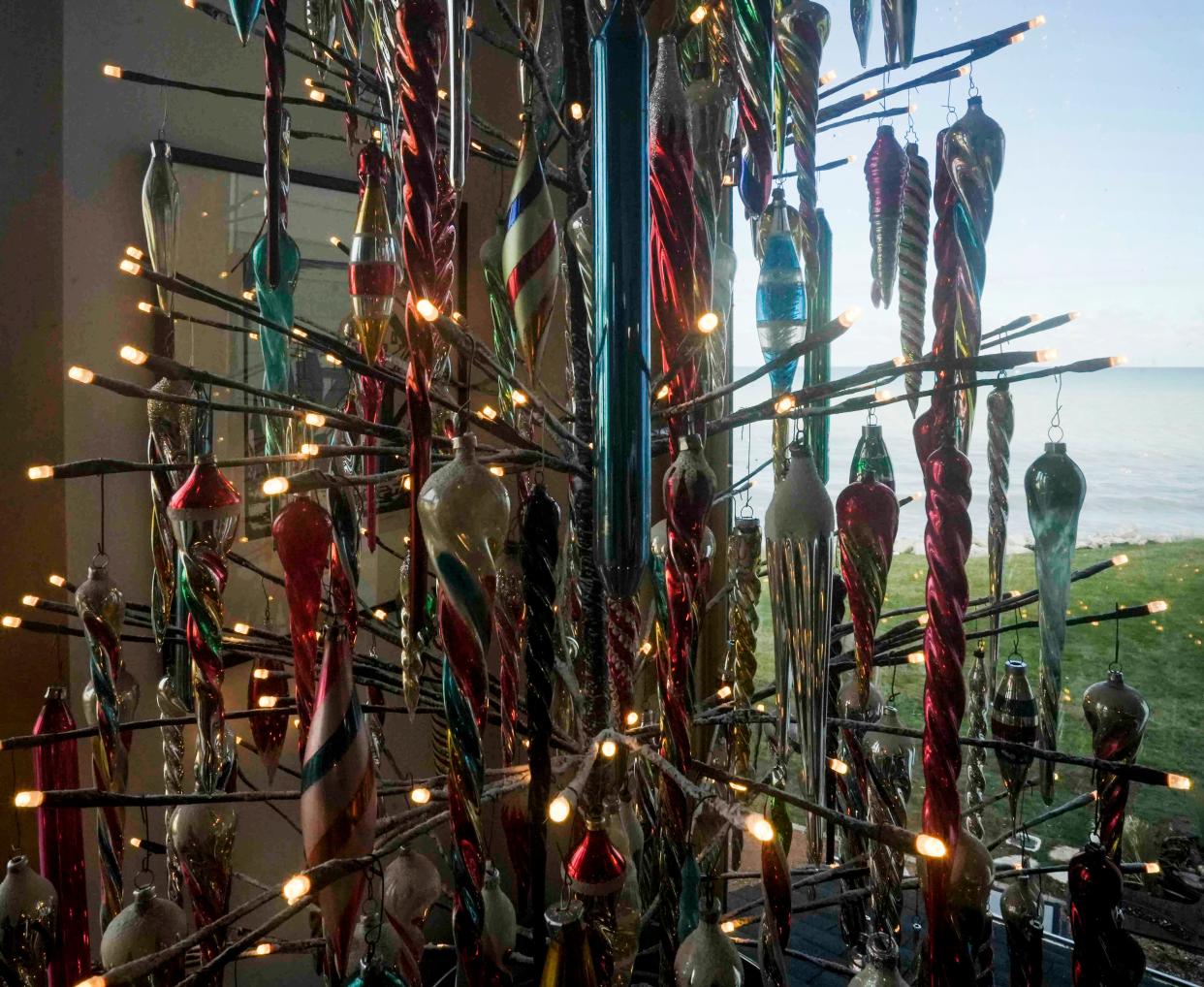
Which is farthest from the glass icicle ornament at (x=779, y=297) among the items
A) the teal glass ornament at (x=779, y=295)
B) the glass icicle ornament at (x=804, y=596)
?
the glass icicle ornament at (x=804, y=596)

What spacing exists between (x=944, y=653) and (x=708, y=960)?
0.29 metres

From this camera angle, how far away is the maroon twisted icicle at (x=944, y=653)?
518mm

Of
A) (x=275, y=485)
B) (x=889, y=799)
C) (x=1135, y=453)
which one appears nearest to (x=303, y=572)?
(x=275, y=485)

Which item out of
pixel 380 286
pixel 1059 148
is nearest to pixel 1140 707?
pixel 380 286

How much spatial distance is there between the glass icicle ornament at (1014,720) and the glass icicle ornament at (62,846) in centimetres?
86

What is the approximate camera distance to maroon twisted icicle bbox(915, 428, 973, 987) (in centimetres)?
52

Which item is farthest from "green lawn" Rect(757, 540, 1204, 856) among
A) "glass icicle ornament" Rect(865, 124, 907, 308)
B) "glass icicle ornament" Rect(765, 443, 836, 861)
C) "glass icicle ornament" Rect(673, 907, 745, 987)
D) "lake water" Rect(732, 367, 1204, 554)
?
"glass icicle ornament" Rect(765, 443, 836, 861)

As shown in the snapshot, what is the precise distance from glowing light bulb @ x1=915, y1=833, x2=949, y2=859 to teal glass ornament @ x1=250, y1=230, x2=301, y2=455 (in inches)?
23.0

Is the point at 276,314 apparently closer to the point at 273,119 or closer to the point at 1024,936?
the point at 273,119

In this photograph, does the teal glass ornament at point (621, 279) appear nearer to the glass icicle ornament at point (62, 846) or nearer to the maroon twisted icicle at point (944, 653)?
the maroon twisted icicle at point (944, 653)

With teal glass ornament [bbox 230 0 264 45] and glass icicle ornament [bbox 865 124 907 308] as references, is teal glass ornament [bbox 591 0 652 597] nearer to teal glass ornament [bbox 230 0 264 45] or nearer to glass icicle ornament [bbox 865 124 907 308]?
teal glass ornament [bbox 230 0 264 45]

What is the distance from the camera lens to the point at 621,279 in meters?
0.39

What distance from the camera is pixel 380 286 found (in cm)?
77

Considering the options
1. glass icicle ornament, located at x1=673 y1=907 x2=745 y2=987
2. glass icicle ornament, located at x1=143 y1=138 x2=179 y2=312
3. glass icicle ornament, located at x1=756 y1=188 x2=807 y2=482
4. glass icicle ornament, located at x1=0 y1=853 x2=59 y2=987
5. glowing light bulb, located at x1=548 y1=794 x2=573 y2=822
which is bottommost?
glass icicle ornament, located at x1=0 y1=853 x2=59 y2=987
